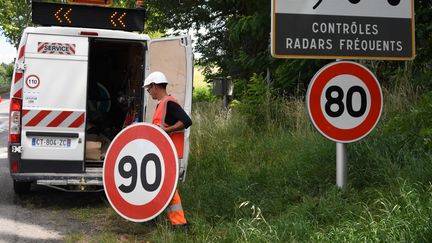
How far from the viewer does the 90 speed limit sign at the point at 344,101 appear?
184 inches

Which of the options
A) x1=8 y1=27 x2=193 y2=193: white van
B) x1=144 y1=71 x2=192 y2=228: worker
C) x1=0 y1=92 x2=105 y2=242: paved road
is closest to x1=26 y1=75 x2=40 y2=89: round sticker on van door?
x1=8 y1=27 x2=193 y2=193: white van

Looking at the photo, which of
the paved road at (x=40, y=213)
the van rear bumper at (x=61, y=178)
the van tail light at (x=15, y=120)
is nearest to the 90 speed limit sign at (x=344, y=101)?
the paved road at (x=40, y=213)

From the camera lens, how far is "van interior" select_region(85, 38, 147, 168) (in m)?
9.54

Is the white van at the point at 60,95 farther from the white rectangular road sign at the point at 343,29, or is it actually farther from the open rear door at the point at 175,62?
the white rectangular road sign at the point at 343,29

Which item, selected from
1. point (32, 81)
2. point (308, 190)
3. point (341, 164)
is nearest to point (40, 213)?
point (32, 81)

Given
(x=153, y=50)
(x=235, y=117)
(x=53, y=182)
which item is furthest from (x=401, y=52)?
(x=235, y=117)

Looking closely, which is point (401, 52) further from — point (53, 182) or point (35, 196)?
point (35, 196)

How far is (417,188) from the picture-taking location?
505 centimetres

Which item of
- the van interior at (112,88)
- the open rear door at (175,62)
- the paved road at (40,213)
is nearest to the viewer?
the paved road at (40,213)

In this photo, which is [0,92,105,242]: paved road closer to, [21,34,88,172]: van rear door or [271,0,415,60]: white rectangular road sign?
[21,34,88,172]: van rear door

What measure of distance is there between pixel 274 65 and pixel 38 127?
5098 millimetres

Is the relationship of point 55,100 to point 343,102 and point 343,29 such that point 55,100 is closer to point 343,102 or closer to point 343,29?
point 343,102

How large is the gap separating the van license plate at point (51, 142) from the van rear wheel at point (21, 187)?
874mm

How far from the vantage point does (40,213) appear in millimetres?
7309
